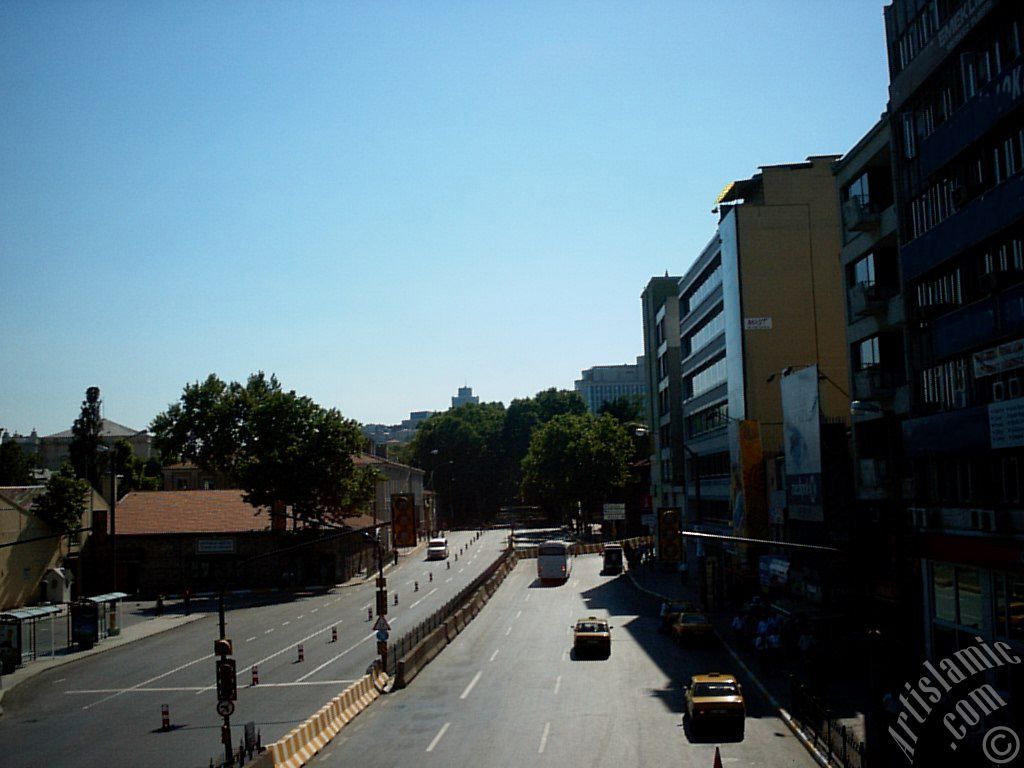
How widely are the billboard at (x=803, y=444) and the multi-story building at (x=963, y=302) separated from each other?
19.5ft

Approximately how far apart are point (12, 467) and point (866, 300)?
118 meters

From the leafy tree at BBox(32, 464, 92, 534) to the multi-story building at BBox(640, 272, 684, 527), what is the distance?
151 ft

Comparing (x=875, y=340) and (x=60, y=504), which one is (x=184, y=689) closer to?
(x=875, y=340)

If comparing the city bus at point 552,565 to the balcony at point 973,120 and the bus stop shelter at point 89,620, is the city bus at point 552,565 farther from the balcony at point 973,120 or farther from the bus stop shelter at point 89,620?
the balcony at point 973,120

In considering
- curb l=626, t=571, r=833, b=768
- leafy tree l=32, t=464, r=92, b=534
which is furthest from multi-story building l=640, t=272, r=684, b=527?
leafy tree l=32, t=464, r=92, b=534

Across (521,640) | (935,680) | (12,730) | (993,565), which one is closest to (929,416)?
(993,565)

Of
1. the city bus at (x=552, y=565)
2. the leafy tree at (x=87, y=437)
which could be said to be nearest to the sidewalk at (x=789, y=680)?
the city bus at (x=552, y=565)

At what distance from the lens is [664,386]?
281ft

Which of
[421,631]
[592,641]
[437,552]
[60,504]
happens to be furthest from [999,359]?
[437,552]

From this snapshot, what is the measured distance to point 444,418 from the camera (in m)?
174

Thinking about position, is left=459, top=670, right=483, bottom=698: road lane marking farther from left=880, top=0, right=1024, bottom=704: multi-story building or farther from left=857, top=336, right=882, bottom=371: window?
left=857, top=336, right=882, bottom=371: window

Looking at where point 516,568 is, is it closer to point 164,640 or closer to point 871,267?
point 164,640

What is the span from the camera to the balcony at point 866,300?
36844 mm

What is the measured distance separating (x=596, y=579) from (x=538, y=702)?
49883 mm
